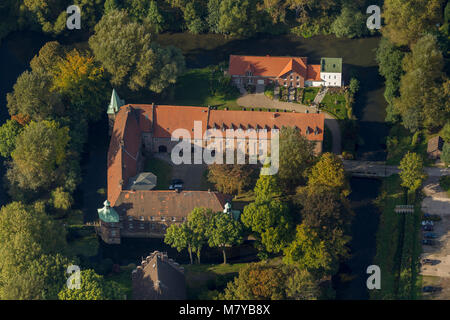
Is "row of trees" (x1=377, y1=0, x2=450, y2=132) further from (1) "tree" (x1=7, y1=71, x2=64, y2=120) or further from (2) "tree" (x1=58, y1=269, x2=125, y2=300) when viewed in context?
(2) "tree" (x1=58, y1=269, x2=125, y2=300)

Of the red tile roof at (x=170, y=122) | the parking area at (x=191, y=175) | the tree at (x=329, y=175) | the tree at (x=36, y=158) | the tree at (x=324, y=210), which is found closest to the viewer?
the tree at (x=324, y=210)

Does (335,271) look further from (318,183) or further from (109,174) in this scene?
(109,174)

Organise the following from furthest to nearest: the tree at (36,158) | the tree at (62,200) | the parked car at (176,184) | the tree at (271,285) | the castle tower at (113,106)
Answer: the castle tower at (113,106) → the parked car at (176,184) → the tree at (36,158) → the tree at (62,200) → the tree at (271,285)

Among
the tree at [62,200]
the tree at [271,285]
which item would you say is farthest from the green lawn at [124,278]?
the tree at [62,200]

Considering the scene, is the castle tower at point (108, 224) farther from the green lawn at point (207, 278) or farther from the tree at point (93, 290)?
the tree at point (93, 290)

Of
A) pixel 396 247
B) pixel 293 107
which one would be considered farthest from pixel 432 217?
pixel 293 107

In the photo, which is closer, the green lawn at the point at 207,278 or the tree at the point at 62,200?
the green lawn at the point at 207,278

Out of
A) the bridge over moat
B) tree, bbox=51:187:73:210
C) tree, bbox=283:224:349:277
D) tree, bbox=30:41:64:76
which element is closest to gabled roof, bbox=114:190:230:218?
tree, bbox=51:187:73:210
